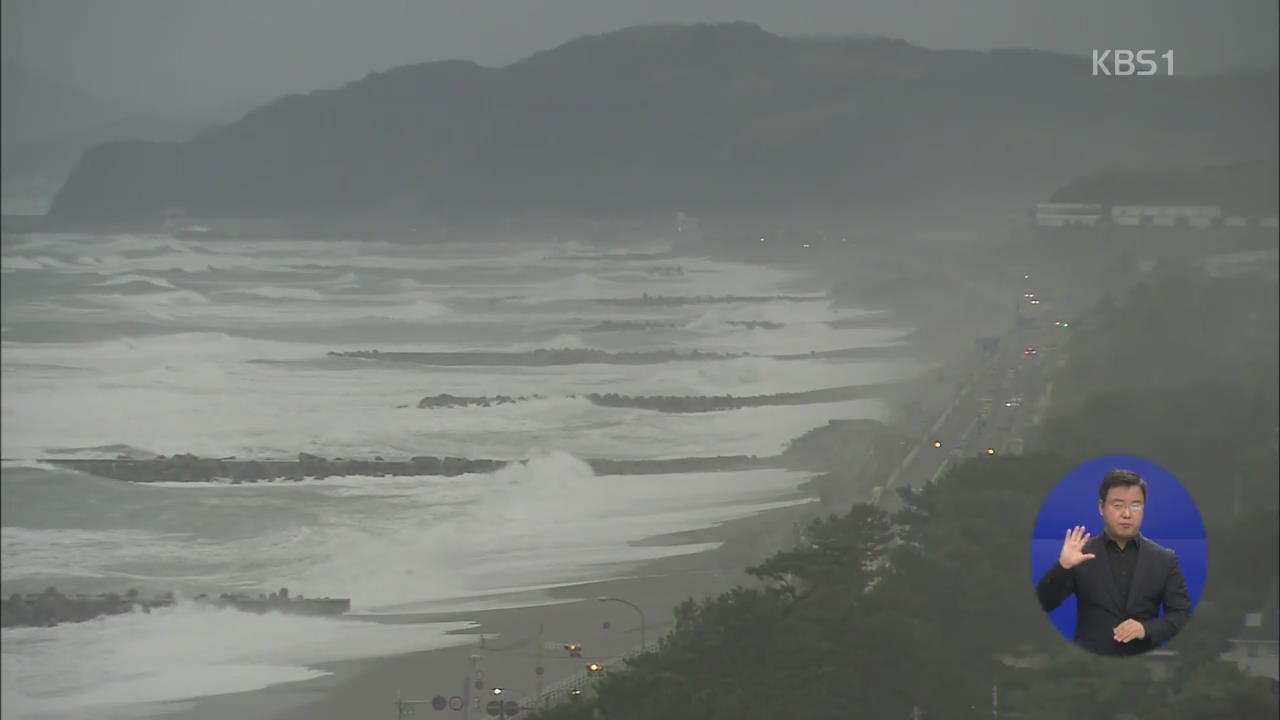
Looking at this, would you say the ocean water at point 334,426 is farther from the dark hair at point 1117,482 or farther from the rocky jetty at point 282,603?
the dark hair at point 1117,482

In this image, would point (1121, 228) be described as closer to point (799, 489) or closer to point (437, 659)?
point (799, 489)

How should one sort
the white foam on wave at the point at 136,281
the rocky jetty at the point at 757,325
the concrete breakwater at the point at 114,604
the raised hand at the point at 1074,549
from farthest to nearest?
1. the white foam on wave at the point at 136,281
2. the rocky jetty at the point at 757,325
3. the concrete breakwater at the point at 114,604
4. the raised hand at the point at 1074,549

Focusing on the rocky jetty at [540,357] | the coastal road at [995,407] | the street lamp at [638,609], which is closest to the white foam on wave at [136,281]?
the rocky jetty at [540,357]

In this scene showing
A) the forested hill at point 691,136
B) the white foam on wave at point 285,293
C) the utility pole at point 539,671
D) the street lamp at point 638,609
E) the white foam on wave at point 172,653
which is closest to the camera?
the utility pole at point 539,671

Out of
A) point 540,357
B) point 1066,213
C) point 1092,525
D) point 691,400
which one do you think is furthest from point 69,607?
point 1066,213

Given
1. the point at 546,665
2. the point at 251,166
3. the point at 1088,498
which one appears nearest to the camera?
the point at 1088,498

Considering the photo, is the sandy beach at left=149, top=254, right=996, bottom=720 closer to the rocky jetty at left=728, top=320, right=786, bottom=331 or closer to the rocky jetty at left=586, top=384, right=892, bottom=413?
the rocky jetty at left=586, top=384, right=892, bottom=413

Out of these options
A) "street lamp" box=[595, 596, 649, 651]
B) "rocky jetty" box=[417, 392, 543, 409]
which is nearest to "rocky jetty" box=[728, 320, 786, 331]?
"rocky jetty" box=[417, 392, 543, 409]

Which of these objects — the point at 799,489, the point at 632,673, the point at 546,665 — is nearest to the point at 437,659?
the point at 546,665
